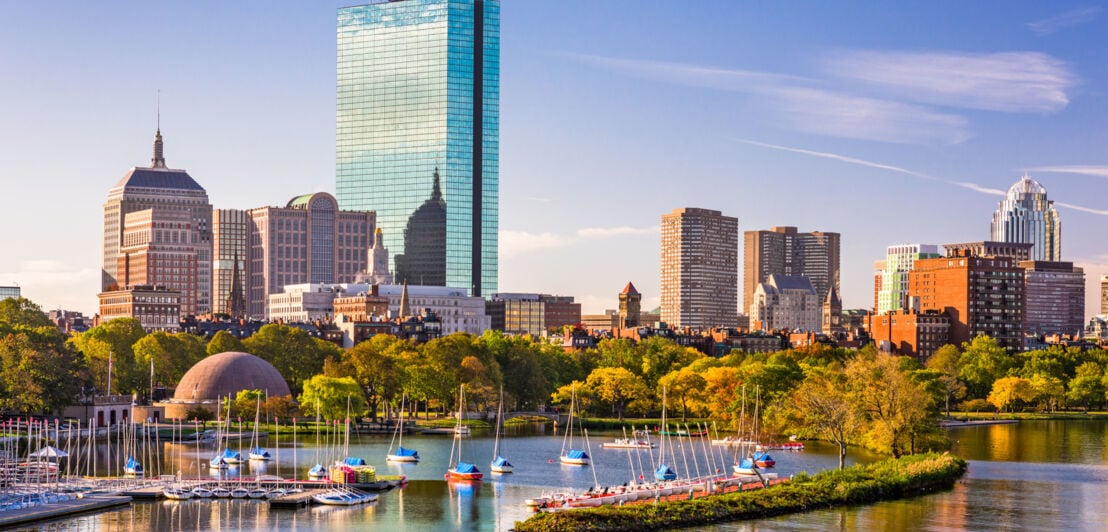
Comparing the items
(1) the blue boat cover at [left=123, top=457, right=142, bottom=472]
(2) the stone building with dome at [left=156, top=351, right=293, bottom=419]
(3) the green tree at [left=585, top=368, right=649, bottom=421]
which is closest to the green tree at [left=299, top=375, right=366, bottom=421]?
(2) the stone building with dome at [left=156, top=351, right=293, bottom=419]

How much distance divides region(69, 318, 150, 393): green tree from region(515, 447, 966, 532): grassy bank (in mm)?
89194

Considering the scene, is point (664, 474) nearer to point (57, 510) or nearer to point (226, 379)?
point (57, 510)

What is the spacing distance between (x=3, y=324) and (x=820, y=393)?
3819 inches

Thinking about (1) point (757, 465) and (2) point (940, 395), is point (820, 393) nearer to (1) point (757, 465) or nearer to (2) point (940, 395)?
(1) point (757, 465)

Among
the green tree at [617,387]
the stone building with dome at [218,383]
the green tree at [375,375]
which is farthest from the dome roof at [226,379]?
the green tree at [617,387]

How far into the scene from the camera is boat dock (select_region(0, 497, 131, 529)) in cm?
9119

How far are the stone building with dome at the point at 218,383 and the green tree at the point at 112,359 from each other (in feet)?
→ 28.0

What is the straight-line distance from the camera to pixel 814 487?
102438 millimetres

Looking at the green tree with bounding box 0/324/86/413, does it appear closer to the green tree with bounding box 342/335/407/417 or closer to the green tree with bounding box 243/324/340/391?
the green tree with bounding box 342/335/407/417

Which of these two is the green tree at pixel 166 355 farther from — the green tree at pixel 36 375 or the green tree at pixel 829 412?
the green tree at pixel 829 412

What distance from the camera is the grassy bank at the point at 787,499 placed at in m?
89.1

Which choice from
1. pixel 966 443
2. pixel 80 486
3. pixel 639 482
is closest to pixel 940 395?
pixel 966 443

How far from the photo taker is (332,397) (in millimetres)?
160000

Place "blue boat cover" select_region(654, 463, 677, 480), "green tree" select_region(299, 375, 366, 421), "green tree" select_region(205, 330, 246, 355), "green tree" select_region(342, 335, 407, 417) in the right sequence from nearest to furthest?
"blue boat cover" select_region(654, 463, 677, 480)
"green tree" select_region(299, 375, 366, 421)
"green tree" select_region(342, 335, 407, 417)
"green tree" select_region(205, 330, 246, 355)
